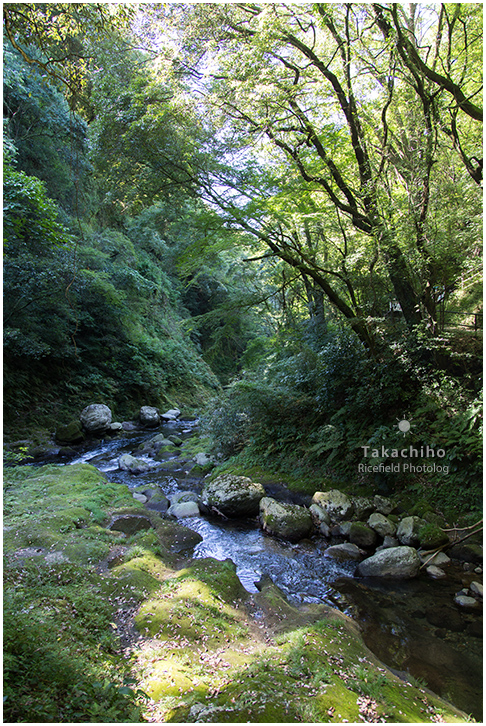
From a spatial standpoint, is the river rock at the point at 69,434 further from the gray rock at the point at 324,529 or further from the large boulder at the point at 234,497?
the gray rock at the point at 324,529

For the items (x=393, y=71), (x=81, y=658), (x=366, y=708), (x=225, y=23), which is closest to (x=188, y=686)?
(x=81, y=658)

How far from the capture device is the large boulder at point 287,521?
18.7ft

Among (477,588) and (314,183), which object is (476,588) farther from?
(314,183)

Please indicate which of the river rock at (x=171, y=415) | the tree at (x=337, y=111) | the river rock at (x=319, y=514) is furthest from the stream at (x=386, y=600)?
the river rock at (x=171, y=415)

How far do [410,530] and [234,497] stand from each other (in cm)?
300

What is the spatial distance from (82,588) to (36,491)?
3.31m

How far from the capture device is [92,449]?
11133 mm

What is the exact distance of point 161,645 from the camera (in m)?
2.79

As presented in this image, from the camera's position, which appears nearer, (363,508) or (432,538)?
(432,538)

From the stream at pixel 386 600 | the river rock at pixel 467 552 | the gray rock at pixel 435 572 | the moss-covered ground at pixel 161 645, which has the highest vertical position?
the moss-covered ground at pixel 161 645

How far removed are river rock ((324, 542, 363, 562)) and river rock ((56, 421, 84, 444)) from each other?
9.10m

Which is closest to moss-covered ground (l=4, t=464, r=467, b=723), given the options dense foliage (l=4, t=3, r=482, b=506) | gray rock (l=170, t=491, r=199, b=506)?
gray rock (l=170, t=491, r=199, b=506)

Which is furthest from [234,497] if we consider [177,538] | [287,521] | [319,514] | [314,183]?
[314,183]

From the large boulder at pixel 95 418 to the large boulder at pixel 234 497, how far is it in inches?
274
